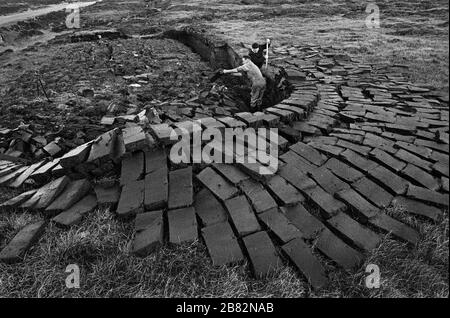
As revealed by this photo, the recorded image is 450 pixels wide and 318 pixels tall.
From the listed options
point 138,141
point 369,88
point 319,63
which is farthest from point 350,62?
point 138,141

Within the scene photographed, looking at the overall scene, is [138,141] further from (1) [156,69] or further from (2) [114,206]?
(1) [156,69]

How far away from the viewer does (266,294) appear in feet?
7.04

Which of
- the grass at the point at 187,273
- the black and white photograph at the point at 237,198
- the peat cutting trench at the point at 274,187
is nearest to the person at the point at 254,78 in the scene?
the black and white photograph at the point at 237,198

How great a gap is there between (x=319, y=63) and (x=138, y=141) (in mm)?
4916

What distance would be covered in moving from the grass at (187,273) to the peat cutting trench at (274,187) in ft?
0.26

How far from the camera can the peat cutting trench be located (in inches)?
98.6

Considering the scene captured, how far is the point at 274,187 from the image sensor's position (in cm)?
292

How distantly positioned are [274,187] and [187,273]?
3.69ft

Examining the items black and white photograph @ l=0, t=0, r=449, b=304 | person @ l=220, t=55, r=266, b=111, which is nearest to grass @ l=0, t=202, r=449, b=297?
black and white photograph @ l=0, t=0, r=449, b=304

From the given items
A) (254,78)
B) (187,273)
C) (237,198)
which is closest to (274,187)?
(237,198)

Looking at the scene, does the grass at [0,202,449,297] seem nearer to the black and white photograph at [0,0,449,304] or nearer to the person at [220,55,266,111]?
the black and white photograph at [0,0,449,304]

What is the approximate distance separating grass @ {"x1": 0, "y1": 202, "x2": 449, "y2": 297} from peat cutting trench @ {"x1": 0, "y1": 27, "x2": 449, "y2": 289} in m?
0.08

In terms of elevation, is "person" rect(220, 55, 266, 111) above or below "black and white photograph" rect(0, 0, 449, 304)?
above

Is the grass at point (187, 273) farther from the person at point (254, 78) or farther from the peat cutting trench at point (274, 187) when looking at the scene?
the person at point (254, 78)
